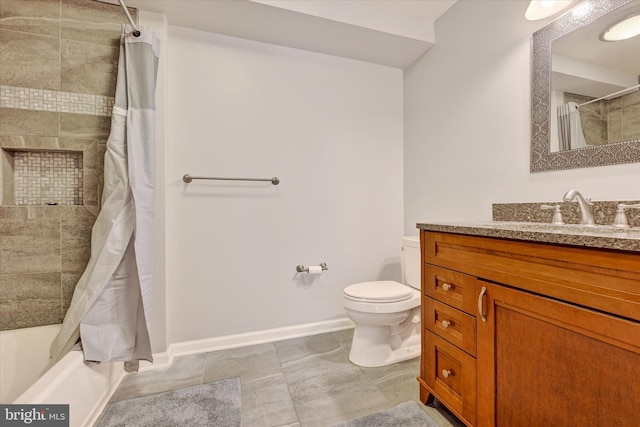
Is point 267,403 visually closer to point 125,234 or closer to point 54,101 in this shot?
point 125,234

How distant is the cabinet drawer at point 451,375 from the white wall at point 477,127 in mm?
837

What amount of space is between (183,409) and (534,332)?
4.80ft

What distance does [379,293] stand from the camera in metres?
1.62

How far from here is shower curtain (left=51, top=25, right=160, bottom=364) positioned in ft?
4.39

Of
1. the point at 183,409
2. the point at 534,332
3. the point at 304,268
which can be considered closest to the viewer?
the point at 534,332

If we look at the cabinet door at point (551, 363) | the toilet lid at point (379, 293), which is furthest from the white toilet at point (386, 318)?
the cabinet door at point (551, 363)

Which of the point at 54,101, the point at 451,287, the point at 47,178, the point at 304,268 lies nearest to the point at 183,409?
the point at 304,268

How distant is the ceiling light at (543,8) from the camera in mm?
1220

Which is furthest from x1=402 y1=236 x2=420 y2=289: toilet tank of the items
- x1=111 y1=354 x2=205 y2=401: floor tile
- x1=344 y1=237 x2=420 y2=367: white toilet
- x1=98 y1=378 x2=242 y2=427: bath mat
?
x1=111 y1=354 x2=205 y2=401: floor tile

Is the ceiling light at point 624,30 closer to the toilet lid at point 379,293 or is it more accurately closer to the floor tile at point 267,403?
the toilet lid at point 379,293

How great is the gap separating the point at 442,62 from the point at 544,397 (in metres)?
1.97

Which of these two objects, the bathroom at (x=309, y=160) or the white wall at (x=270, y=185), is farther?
the white wall at (x=270, y=185)

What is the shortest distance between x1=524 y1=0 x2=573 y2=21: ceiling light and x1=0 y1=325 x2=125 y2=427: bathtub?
8.24 ft

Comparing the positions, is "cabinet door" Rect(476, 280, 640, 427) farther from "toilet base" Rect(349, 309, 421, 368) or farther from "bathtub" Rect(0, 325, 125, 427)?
"bathtub" Rect(0, 325, 125, 427)
